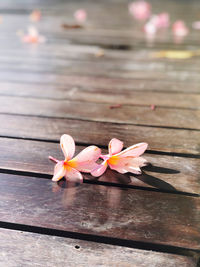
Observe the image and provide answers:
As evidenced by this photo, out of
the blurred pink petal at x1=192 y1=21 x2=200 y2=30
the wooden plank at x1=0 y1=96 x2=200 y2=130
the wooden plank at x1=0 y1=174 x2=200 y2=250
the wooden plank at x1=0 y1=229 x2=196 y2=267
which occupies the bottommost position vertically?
the wooden plank at x1=0 y1=229 x2=196 y2=267

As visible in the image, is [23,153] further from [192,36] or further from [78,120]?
Result: [192,36]

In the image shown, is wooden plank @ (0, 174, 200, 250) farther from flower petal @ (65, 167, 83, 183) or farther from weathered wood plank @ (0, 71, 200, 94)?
weathered wood plank @ (0, 71, 200, 94)

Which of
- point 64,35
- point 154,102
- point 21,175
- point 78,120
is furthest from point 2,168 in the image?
point 64,35

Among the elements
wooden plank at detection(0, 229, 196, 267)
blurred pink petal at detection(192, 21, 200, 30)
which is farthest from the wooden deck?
blurred pink petal at detection(192, 21, 200, 30)

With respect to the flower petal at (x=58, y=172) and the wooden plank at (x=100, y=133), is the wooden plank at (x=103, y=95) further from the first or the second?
the flower petal at (x=58, y=172)

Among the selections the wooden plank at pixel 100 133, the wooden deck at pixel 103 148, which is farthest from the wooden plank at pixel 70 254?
the wooden plank at pixel 100 133

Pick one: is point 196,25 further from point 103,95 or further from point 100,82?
point 103,95

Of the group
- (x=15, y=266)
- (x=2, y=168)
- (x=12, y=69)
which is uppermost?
(x=12, y=69)
